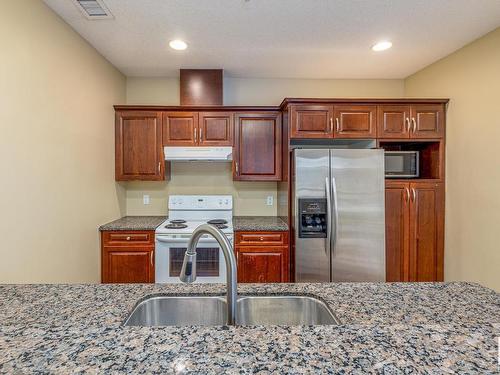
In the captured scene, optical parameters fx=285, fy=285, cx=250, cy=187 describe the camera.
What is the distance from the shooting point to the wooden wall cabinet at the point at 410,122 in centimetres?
292

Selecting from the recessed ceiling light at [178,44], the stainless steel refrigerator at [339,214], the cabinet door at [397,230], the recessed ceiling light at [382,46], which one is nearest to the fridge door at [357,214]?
the stainless steel refrigerator at [339,214]

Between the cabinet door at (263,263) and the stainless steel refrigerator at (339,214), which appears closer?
the stainless steel refrigerator at (339,214)

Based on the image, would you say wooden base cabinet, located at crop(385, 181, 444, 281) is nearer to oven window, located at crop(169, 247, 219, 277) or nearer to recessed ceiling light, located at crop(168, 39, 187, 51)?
oven window, located at crop(169, 247, 219, 277)

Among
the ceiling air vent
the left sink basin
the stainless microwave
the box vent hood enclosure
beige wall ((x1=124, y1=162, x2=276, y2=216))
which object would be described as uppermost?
the ceiling air vent

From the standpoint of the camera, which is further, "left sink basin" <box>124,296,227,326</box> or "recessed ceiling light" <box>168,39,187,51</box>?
"recessed ceiling light" <box>168,39,187,51</box>

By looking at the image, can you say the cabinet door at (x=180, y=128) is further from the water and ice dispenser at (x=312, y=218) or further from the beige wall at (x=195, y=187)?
the water and ice dispenser at (x=312, y=218)

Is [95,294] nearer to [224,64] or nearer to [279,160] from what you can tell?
[279,160]

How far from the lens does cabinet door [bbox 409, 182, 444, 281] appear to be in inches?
114

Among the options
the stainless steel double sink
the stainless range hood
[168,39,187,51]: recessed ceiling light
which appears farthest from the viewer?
the stainless range hood

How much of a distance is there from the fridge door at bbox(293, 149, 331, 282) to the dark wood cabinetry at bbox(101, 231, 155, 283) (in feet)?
4.87

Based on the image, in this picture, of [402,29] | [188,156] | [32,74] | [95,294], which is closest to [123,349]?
[95,294]

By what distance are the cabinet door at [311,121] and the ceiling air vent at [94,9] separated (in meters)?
1.75

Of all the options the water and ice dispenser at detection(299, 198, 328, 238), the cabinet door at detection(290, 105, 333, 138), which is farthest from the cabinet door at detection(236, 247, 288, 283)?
the cabinet door at detection(290, 105, 333, 138)

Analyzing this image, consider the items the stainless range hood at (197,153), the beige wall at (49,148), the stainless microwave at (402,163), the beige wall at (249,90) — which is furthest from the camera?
the beige wall at (249,90)
